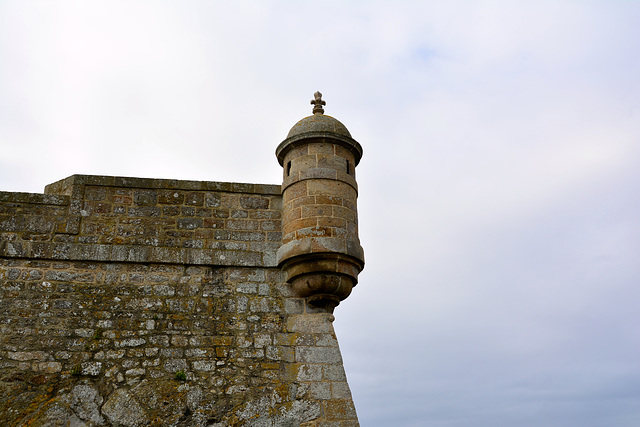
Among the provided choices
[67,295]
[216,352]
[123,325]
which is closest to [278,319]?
[216,352]

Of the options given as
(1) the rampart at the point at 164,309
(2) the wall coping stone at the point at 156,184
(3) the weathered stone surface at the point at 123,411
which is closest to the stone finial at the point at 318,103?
(1) the rampart at the point at 164,309

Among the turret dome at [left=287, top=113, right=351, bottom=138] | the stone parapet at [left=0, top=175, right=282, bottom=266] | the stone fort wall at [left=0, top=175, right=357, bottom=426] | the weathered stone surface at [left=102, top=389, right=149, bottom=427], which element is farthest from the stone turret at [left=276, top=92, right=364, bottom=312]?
the weathered stone surface at [left=102, top=389, right=149, bottom=427]

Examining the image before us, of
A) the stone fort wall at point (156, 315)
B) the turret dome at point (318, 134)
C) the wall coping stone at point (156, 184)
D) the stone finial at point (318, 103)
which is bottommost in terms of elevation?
the stone fort wall at point (156, 315)

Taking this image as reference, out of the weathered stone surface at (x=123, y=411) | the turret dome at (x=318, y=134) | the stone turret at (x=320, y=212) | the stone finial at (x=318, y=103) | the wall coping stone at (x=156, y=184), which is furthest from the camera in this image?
the stone finial at (x=318, y=103)

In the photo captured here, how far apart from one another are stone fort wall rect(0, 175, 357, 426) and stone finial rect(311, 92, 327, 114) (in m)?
1.33

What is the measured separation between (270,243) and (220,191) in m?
0.94

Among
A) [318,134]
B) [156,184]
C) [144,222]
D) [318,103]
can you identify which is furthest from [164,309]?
[318,103]

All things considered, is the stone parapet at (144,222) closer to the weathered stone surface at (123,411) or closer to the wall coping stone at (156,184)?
the wall coping stone at (156,184)

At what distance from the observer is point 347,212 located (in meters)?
6.92

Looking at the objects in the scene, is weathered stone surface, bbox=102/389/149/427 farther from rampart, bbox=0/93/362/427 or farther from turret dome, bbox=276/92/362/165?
turret dome, bbox=276/92/362/165

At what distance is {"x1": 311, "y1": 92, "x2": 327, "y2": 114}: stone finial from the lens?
7.74 m

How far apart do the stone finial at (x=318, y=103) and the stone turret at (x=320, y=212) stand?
263mm

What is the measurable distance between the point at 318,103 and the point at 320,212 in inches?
73.4

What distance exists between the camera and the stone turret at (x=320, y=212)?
259 inches
